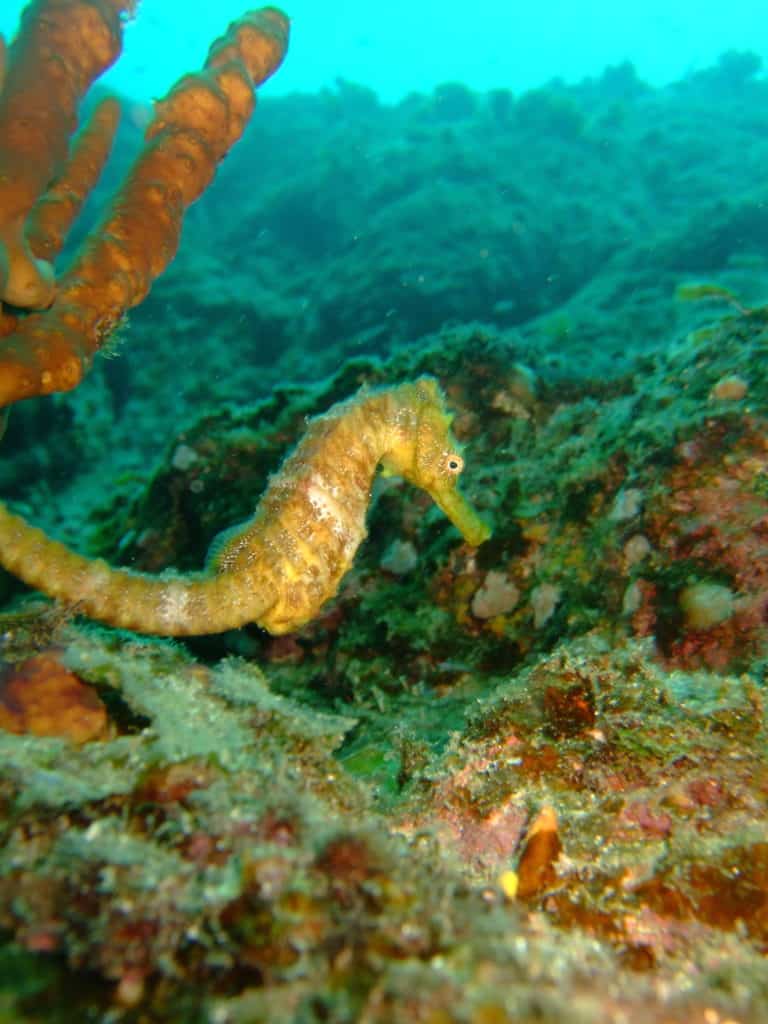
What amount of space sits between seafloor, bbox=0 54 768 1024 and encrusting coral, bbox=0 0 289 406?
1378 mm

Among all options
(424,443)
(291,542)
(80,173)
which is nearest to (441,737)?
(291,542)

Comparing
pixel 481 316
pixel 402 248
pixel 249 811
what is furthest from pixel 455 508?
pixel 402 248

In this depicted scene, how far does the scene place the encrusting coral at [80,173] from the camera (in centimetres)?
299

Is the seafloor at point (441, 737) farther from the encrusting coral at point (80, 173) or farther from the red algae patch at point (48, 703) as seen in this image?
the encrusting coral at point (80, 173)

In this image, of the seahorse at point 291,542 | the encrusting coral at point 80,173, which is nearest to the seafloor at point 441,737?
the seahorse at point 291,542

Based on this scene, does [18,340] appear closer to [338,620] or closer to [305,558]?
[305,558]

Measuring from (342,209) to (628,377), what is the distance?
17.5 m

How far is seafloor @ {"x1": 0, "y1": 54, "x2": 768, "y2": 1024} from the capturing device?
Result: 1.24 meters

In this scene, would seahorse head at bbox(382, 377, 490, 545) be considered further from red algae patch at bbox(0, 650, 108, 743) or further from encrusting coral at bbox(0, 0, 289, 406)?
red algae patch at bbox(0, 650, 108, 743)

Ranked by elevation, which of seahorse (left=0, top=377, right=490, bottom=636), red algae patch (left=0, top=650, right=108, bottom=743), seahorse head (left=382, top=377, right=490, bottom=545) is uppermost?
seahorse head (left=382, top=377, right=490, bottom=545)

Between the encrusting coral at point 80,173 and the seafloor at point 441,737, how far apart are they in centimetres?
138

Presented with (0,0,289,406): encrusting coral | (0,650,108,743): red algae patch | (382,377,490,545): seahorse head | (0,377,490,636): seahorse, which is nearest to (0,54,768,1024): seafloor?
(0,650,108,743): red algae patch

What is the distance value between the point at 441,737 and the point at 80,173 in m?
3.86

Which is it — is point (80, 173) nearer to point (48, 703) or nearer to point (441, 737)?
point (48, 703)
